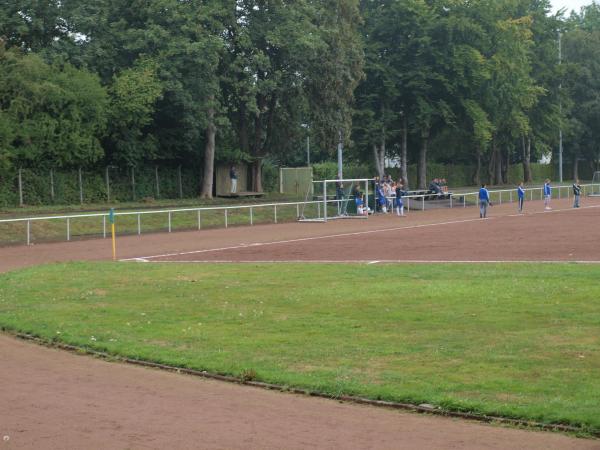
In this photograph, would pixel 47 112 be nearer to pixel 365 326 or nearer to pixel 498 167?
pixel 365 326

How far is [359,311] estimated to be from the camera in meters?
15.4

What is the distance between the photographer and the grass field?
10062 millimetres

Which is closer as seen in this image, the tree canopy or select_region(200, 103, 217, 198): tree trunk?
the tree canopy

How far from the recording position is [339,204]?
160 feet

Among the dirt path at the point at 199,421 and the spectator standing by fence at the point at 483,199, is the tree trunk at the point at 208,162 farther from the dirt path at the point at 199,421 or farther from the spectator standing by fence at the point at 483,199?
the dirt path at the point at 199,421

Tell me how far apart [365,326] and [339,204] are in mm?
35053

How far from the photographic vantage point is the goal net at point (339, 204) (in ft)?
157

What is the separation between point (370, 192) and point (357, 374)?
43.8 metres

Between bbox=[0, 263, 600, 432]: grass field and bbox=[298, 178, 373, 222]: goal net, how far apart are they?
2532 cm

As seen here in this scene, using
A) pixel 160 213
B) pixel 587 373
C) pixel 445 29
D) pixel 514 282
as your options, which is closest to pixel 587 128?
pixel 445 29

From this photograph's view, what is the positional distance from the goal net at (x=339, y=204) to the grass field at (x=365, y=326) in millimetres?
25316

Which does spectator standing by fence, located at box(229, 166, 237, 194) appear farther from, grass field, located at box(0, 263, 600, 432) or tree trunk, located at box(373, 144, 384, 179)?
grass field, located at box(0, 263, 600, 432)

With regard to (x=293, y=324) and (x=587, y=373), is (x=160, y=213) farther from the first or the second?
(x=587, y=373)

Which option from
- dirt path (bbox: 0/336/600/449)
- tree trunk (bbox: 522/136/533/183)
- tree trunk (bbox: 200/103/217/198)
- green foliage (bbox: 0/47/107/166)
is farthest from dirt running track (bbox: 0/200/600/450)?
tree trunk (bbox: 522/136/533/183)
